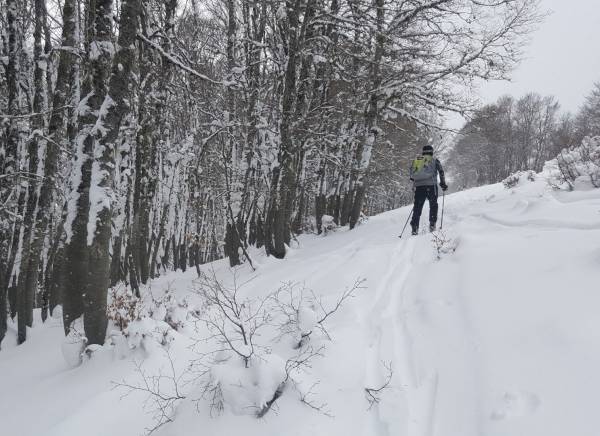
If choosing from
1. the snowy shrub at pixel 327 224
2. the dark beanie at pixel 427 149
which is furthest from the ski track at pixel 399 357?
the snowy shrub at pixel 327 224

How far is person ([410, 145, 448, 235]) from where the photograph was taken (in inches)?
306

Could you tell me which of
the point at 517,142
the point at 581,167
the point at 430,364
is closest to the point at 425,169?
the point at 581,167

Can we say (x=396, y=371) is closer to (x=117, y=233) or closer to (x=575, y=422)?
(x=575, y=422)

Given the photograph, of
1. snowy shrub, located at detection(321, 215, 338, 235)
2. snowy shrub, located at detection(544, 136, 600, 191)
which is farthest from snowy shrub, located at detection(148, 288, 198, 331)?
snowy shrub, located at detection(544, 136, 600, 191)

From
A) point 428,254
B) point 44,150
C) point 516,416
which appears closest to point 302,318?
point 516,416

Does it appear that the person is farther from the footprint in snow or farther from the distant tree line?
the distant tree line

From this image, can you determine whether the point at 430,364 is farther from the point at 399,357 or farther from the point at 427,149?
the point at 427,149

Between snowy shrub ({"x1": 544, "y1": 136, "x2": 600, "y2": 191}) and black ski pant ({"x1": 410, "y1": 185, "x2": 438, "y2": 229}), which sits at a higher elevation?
snowy shrub ({"x1": 544, "y1": 136, "x2": 600, "y2": 191})

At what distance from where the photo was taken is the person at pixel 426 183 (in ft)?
25.5

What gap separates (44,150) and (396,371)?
9118 mm

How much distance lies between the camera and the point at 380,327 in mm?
3783

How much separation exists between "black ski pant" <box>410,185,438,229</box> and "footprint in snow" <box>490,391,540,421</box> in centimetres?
552

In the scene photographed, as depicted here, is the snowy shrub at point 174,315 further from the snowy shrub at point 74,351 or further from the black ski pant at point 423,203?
the black ski pant at point 423,203

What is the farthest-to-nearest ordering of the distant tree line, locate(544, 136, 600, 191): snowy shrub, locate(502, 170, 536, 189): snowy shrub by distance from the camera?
the distant tree line → locate(502, 170, 536, 189): snowy shrub → locate(544, 136, 600, 191): snowy shrub
